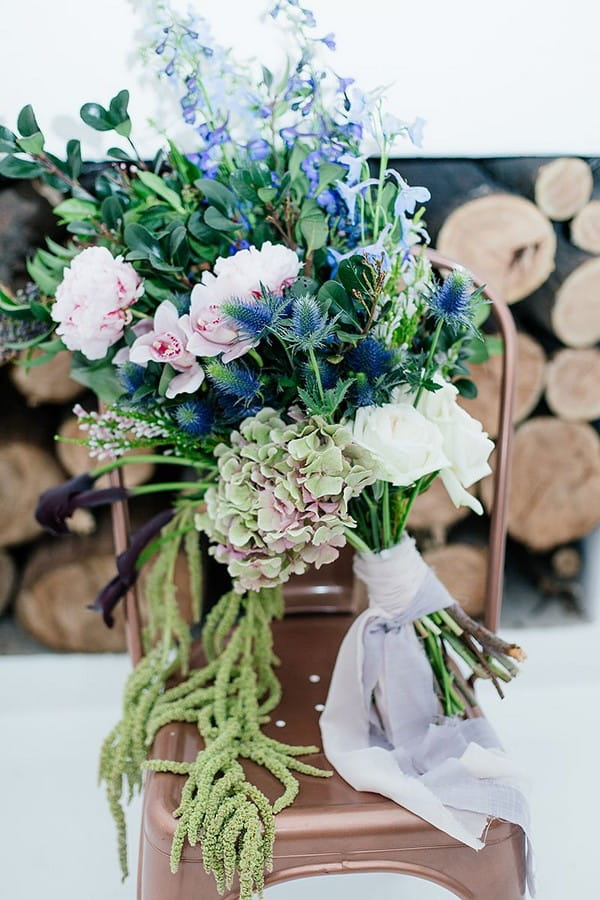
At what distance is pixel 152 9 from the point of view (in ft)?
3.07

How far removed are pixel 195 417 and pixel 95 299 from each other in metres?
0.16

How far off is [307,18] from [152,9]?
7.8 inches

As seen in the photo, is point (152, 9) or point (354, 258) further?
point (152, 9)

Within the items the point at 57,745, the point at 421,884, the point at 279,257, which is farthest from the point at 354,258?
the point at 57,745

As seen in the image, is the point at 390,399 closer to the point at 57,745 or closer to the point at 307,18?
the point at 307,18

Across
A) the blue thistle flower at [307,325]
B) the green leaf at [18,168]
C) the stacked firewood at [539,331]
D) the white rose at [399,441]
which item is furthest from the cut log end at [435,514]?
the green leaf at [18,168]

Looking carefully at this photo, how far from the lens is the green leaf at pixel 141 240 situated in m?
0.85

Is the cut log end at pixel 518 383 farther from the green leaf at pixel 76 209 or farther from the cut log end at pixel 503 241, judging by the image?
the green leaf at pixel 76 209

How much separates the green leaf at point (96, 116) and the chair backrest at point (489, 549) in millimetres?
446

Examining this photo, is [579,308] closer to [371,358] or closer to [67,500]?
[371,358]

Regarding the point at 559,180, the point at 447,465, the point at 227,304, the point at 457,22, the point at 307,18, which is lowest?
the point at 447,465

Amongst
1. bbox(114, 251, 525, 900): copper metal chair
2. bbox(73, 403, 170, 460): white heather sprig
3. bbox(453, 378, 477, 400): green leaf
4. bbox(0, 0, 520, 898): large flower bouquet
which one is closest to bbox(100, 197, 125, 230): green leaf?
bbox(0, 0, 520, 898): large flower bouquet

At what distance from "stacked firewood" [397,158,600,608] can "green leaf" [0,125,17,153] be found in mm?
615

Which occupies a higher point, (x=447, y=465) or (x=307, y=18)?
(x=307, y=18)
